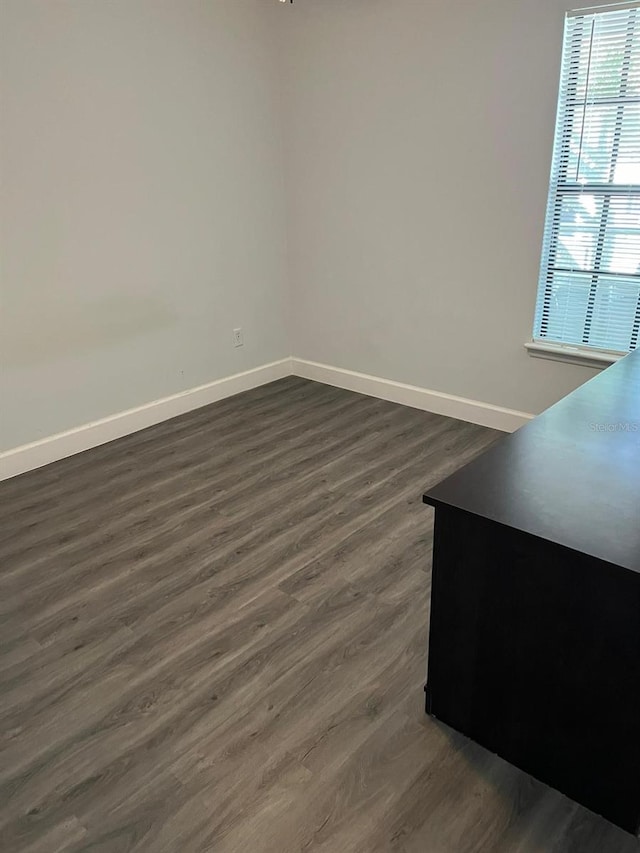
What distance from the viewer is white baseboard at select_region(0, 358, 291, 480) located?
10.5 ft

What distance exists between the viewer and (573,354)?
10.3 ft

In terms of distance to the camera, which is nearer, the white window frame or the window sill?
the white window frame

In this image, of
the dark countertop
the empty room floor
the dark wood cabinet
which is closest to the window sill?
the empty room floor

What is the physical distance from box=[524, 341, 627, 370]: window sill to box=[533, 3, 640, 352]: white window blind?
0.03 metres

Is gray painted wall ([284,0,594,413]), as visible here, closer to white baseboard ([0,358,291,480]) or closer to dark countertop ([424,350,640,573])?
white baseboard ([0,358,291,480])

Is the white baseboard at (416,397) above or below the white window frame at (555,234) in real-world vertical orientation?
below

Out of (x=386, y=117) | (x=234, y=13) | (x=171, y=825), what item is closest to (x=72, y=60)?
(x=234, y=13)

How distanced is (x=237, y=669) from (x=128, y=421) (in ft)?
6.64

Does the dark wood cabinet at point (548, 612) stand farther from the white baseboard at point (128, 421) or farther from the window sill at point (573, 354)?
the white baseboard at point (128, 421)

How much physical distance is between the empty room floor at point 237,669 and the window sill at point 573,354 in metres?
0.57

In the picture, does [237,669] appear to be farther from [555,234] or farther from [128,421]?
[555,234]

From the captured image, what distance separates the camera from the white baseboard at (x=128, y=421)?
320 cm

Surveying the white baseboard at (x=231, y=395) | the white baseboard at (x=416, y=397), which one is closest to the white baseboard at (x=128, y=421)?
the white baseboard at (x=231, y=395)

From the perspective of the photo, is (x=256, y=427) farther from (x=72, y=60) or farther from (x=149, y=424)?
(x=72, y=60)
